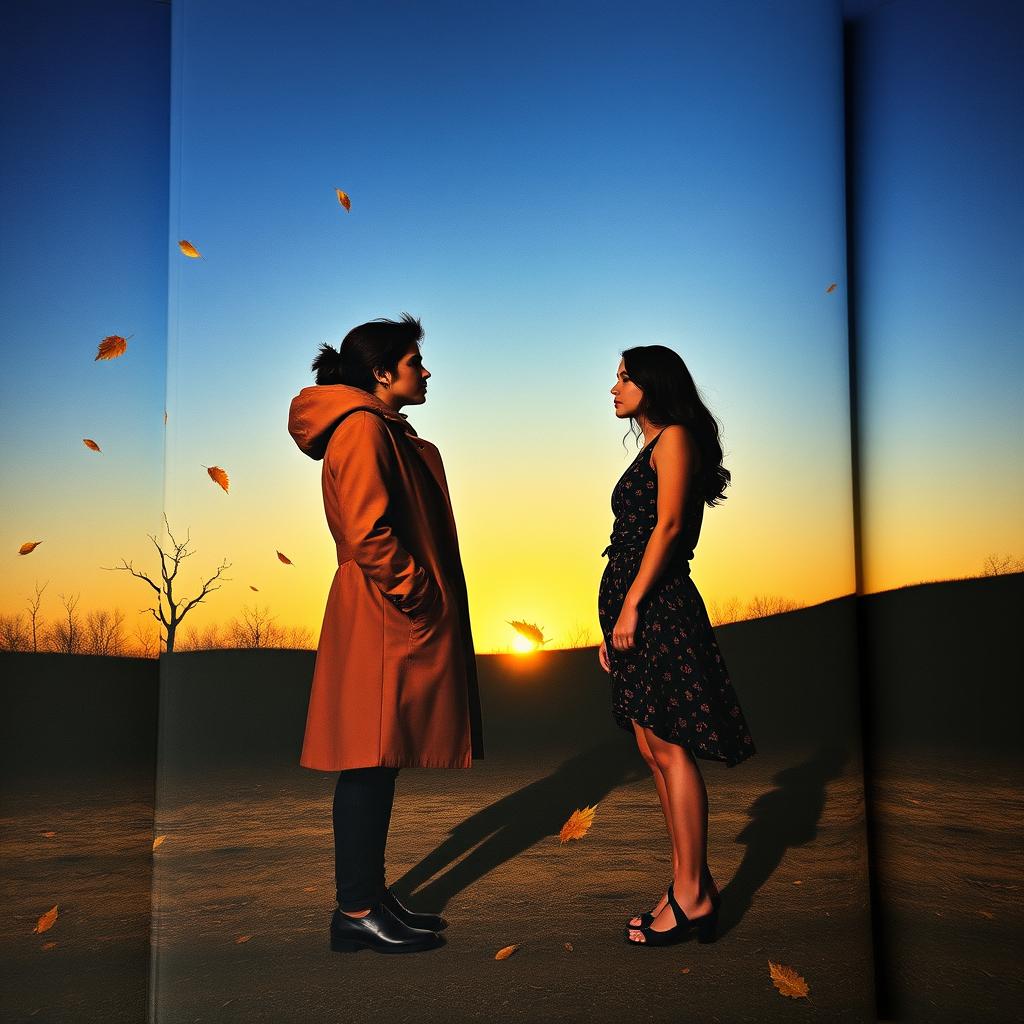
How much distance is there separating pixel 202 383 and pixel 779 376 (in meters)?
1.21

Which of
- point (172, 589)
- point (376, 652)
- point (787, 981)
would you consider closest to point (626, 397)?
point (376, 652)

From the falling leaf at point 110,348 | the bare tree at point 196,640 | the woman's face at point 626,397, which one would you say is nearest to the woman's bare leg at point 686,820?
the woman's face at point 626,397

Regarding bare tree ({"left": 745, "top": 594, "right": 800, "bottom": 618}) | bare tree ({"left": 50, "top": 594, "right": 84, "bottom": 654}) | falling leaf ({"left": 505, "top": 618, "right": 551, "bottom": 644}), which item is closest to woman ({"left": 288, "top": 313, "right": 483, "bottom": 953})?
falling leaf ({"left": 505, "top": 618, "right": 551, "bottom": 644})

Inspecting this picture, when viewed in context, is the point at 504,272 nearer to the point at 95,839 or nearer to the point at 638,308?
the point at 638,308

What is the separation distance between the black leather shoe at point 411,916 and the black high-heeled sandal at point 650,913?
0.37 meters

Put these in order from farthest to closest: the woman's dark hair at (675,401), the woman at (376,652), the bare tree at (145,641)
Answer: the woman's dark hair at (675,401)
the bare tree at (145,641)
the woman at (376,652)

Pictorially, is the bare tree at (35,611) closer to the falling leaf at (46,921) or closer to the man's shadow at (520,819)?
the falling leaf at (46,921)

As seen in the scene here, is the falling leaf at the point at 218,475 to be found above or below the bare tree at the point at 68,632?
above

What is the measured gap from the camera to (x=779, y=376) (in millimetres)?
2365

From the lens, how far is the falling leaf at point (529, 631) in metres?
2.20

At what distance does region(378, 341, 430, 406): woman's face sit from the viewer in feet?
7.08

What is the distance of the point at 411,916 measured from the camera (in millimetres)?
2084

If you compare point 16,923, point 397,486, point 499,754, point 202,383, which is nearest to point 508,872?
point 499,754

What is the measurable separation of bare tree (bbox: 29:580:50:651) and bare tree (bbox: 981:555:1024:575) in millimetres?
1935
